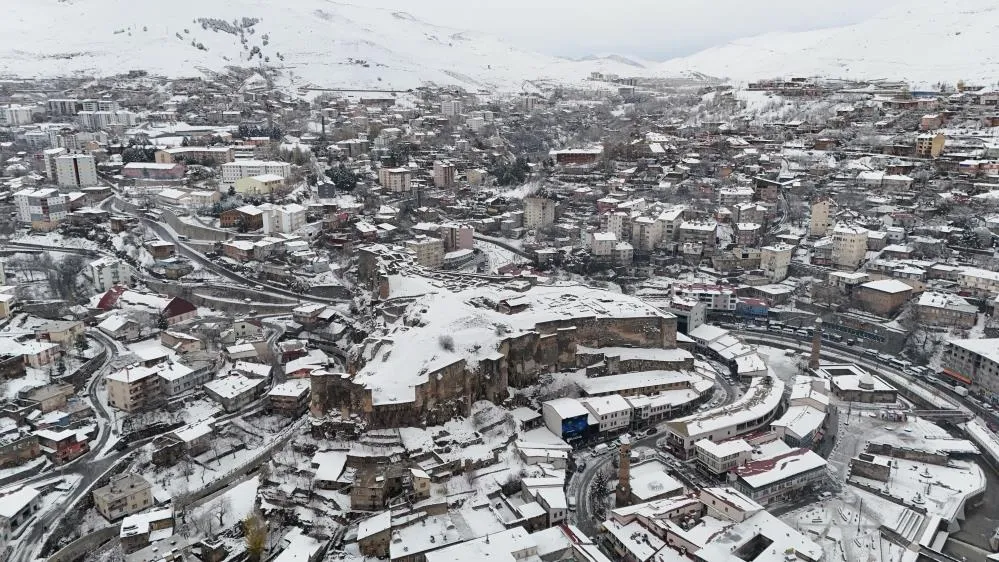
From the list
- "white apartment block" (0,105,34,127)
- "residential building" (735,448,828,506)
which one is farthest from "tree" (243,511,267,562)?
"white apartment block" (0,105,34,127)

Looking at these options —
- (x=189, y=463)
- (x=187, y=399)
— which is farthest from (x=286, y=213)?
(x=189, y=463)

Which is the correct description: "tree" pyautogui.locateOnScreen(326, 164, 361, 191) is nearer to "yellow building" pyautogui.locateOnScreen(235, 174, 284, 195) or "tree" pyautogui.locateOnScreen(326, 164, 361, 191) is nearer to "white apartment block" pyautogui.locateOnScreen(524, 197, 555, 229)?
→ "yellow building" pyautogui.locateOnScreen(235, 174, 284, 195)

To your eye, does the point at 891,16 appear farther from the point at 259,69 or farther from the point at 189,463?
the point at 189,463

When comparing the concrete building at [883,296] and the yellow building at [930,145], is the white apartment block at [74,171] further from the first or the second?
the yellow building at [930,145]

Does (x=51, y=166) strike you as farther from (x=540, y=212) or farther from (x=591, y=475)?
(x=591, y=475)

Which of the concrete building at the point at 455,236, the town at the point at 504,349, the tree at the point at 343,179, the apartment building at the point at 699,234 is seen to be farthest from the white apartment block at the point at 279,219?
the apartment building at the point at 699,234

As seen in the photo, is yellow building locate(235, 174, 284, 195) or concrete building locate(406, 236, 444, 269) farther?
yellow building locate(235, 174, 284, 195)
